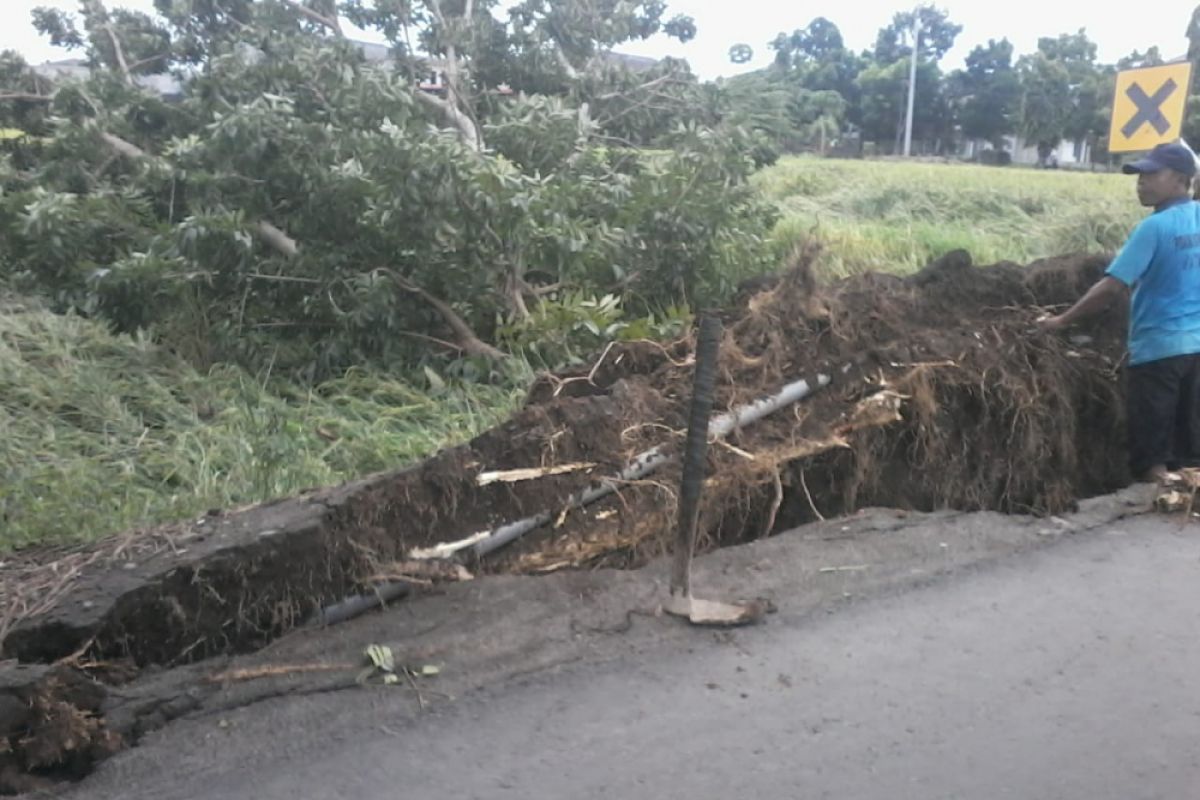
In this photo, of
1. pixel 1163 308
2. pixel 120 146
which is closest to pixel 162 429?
pixel 120 146

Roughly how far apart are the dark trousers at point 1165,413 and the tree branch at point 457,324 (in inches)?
152

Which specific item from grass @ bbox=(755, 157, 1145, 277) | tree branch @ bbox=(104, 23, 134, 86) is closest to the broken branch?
grass @ bbox=(755, 157, 1145, 277)

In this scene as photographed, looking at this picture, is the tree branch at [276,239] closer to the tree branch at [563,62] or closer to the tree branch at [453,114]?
the tree branch at [453,114]

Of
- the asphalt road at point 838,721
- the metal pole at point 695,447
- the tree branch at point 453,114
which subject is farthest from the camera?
the tree branch at point 453,114

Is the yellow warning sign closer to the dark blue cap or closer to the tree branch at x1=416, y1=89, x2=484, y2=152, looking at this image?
the dark blue cap

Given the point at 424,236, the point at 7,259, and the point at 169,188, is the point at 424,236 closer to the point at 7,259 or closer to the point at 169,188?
the point at 169,188

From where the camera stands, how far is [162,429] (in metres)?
6.54

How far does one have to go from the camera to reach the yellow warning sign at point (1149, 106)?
8547 mm

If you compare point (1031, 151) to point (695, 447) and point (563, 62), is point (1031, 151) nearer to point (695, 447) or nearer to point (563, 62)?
point (563, 62)

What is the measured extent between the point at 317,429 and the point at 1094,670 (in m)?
4.32

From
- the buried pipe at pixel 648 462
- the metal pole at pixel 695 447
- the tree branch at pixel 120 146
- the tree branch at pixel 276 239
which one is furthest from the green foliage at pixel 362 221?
the metal pole at pixel 695 447

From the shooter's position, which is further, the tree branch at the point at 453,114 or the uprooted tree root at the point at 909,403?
the tree branch at the point at 453,114

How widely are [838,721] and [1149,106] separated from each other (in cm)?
719

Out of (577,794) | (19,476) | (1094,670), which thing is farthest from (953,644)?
(19,476)
